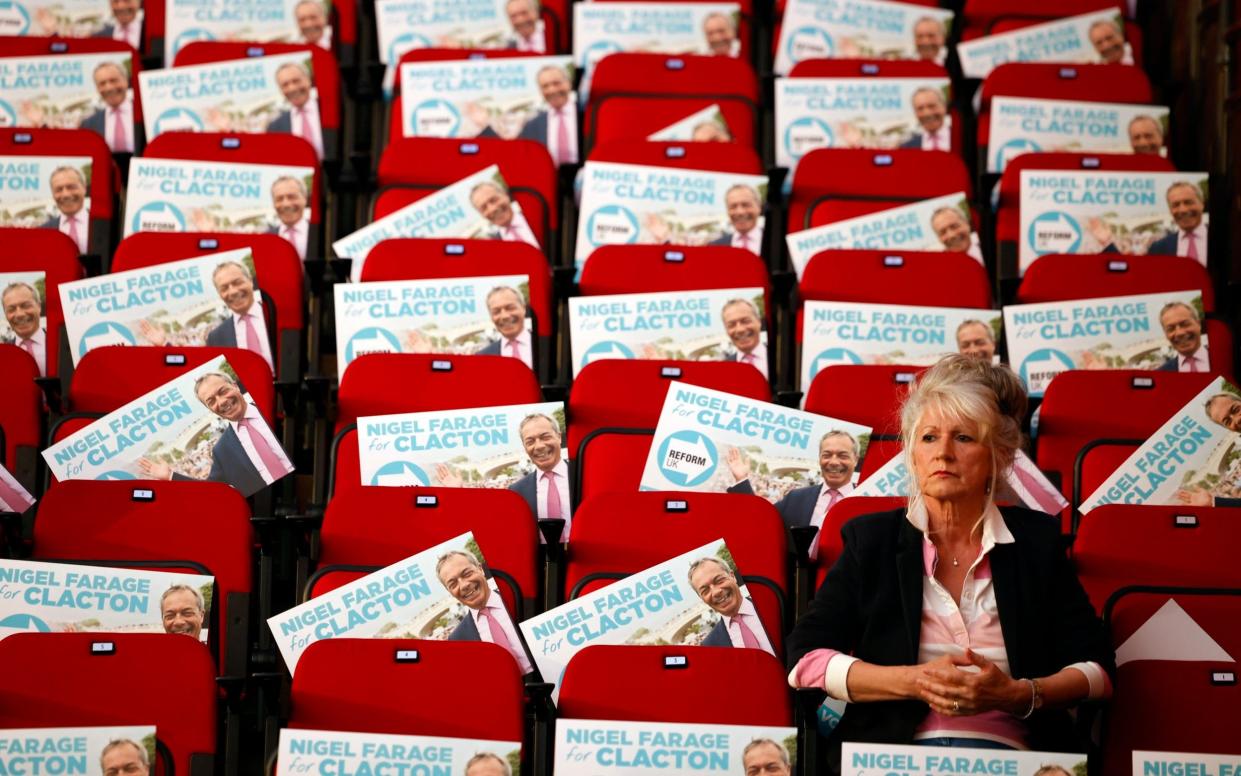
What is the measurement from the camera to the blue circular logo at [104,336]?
371cm

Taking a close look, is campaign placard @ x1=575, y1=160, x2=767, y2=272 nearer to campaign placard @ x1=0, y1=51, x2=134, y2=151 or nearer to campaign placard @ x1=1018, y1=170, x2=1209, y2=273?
campaign placard @ x1=1018, y1=170, x2=1209, y2=273

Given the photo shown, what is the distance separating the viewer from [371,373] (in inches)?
138

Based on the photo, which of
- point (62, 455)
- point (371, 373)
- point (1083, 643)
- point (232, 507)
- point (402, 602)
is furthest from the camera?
point (371, 373)

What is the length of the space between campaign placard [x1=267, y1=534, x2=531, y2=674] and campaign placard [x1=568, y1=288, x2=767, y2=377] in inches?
37.1

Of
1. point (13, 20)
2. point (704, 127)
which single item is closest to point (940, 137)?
point (704, 127)

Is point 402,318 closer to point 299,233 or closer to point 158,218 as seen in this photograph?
point 299,233

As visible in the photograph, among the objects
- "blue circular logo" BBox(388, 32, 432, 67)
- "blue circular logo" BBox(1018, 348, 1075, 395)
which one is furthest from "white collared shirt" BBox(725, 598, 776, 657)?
"blue circular logo" BBox(388, 32, 432, 67)

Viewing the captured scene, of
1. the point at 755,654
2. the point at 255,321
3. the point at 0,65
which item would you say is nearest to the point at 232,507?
the point at 255,321

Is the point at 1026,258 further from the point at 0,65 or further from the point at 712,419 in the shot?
the point at 0,65

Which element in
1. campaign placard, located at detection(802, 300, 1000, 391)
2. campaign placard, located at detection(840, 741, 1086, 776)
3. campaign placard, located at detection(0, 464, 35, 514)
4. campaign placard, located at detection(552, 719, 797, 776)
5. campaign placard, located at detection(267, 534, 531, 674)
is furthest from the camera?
campaign placard, located at detection(802, 300, 1000, 391)

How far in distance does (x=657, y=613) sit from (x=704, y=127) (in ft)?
6.82

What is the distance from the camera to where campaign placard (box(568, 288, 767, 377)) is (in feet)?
12.3

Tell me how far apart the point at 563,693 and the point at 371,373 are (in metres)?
1.15

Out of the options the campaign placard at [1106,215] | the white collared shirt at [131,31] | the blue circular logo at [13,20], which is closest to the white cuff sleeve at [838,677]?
the campaign placard at [1106,215]
